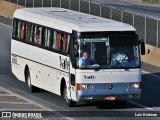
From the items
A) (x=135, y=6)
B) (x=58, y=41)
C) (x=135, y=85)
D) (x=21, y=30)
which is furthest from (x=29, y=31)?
(x=135, y=6)

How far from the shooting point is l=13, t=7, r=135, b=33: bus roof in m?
27.6

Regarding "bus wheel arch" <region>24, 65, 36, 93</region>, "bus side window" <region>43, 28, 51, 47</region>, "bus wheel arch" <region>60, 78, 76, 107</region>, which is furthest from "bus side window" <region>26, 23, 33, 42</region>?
"bus wheel arch" <region>60, 78, 76, 107</region>

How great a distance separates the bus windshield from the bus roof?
39cm

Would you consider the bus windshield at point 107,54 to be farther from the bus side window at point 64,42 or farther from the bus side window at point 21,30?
the bus side window at point 21,30

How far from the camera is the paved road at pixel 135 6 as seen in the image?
71312mm

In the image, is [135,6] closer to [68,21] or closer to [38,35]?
[38,35]

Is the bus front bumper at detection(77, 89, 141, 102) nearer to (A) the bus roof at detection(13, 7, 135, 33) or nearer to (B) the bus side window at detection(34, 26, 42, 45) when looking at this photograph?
(A) the bus roof at detection(13, 7, 135, 33)

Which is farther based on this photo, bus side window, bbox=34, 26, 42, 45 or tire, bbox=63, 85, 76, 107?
bus side window, bbox=34, 26, 42, 45

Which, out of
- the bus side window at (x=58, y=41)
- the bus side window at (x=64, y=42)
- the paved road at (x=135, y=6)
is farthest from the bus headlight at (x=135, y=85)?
Answer: the paved road at (x=135, y=6)

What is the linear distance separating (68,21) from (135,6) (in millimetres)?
47590

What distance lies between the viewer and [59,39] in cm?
2912

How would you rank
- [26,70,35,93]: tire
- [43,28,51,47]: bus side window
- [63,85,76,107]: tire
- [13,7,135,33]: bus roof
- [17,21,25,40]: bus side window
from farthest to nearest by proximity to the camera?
[17,21,25,40]: bus side window < [26,70,35,93]: tire < [43,28,51,47]: bus side window < [63,85,76,107]: tire < [13,7,135,33]: bus roof

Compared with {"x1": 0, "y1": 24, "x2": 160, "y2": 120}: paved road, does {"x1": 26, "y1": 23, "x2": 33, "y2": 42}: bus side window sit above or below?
above

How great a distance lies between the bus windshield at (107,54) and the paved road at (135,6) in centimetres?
4123
